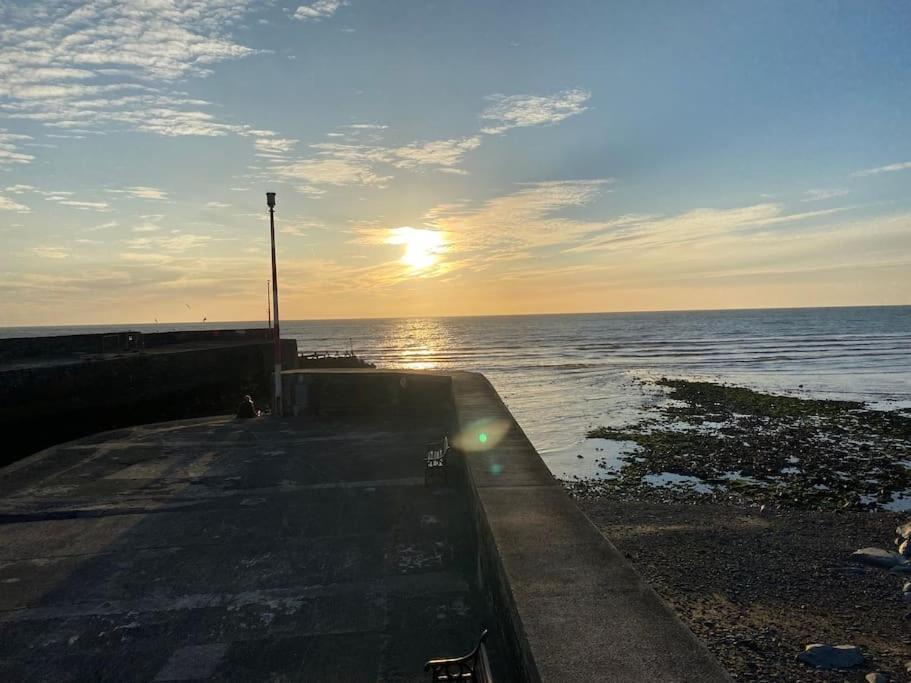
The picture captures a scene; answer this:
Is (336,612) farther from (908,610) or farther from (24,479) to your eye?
(908,610)

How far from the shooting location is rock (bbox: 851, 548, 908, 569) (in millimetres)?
9930

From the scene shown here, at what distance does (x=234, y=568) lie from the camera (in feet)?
18.9

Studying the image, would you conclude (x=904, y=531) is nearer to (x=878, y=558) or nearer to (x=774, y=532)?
(x=878, y=558)

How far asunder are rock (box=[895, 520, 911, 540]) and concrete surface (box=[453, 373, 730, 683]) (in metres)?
10.0

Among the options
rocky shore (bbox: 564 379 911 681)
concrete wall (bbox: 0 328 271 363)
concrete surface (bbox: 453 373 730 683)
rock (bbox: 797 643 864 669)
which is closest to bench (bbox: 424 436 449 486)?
concrete surface (bbox: 453 373 730 683)

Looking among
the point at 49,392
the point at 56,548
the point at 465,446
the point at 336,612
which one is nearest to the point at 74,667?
the point at 336,612

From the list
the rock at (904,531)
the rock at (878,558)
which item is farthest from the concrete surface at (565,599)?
the rock at (904,531)

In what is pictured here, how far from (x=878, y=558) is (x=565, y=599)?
9947 millimetres

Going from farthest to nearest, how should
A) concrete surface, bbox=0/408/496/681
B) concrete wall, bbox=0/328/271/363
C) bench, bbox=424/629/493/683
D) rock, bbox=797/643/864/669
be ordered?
concrete wall, bbox=0/328/271/363 < rock, bbox=797/643/864/669 < concrete surface, bbox=0/408/496/681 < bench, bbox=424/629/493/683

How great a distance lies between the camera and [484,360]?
202 feet

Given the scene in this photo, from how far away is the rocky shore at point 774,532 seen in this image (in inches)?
290

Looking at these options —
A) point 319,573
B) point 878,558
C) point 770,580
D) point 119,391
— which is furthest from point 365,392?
point 119,391

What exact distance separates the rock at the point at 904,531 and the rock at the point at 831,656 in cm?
575

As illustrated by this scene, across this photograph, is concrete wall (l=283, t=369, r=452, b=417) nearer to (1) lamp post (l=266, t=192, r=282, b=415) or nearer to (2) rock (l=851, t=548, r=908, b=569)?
(1) lamp post (l=266, t=192, r=282, b=415)
